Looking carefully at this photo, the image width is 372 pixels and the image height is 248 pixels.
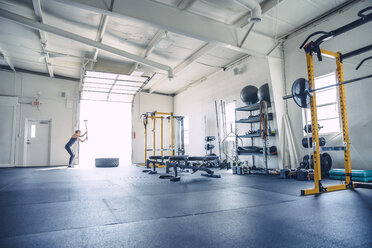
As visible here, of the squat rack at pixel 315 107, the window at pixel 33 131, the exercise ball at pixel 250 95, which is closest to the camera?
the squat rack at pixel 315 107

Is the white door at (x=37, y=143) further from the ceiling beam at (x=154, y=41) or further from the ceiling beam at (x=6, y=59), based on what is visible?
the ceiling beam at (x=154, y=41)

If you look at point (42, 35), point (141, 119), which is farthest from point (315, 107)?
point (141, 119)

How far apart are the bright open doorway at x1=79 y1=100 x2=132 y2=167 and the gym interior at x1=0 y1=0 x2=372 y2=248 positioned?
5 cm

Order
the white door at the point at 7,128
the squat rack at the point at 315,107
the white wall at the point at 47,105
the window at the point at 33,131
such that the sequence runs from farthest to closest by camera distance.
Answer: the window at the point at 33,131 < the white wall at the point at 47,105 < the white door at the point at 7,128 < the squat rack at the point at 315,107

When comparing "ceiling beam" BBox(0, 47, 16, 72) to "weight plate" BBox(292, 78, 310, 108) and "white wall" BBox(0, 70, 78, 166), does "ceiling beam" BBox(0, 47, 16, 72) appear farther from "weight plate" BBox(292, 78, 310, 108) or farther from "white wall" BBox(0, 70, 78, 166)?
"weight plate" BBox(292, 78, 310, 108)

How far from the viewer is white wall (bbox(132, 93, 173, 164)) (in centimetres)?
1188

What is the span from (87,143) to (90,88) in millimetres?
2686

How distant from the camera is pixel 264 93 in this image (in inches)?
261

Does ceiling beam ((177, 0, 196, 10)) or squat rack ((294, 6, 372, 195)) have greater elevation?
ceiling beam ((177, 0, 196, 10))

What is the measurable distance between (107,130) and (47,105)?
279 centimetres

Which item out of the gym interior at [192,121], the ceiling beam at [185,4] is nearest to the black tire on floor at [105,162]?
the gym interior at [192,121]

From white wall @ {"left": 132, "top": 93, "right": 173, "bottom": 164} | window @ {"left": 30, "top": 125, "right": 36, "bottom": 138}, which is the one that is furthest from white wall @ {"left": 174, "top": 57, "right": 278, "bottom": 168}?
window @ {"left": 30, "top": 125, "right": 36, "bottom": 138}

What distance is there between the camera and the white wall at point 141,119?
11.9 meters

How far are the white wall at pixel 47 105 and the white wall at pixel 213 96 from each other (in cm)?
529
